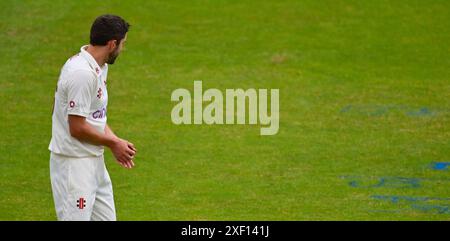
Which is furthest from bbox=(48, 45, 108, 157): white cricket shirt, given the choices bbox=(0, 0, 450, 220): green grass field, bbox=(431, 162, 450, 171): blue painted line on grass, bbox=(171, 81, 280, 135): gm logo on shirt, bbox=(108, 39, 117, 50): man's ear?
bbox=(171, 81, 280, 135): gm logo on shirt

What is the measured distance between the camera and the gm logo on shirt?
1784 cm

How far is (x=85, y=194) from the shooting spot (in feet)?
31.6

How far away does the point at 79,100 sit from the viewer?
938cm

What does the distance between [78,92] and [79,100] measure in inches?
2.9

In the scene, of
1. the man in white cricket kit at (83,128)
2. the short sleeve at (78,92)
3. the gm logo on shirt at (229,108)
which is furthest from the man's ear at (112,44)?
the gm logo on shirt at (229,108)

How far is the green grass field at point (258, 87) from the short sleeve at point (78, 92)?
413 cm

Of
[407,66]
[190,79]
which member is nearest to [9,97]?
[190,79]

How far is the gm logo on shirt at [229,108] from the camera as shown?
1784 centimetres

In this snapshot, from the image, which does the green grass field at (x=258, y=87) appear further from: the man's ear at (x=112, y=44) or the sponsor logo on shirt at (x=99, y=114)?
the man's ear at (x=112, y=44)
